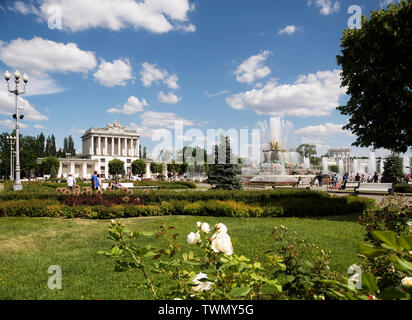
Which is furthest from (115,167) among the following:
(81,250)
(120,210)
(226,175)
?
(81,250)

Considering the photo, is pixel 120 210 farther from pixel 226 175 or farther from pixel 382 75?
pixel 382 75

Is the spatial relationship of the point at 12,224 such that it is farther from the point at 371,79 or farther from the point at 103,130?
the point at 103,130

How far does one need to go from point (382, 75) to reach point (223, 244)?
12.1 m

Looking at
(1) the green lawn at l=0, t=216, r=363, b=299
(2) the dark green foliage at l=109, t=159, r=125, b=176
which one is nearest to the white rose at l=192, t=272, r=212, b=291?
(1) the green lawn at l=0, t=216, r=363, b=299

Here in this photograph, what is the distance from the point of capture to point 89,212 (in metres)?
10.9

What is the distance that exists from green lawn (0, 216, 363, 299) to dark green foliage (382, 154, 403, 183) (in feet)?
103

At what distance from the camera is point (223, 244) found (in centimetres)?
144

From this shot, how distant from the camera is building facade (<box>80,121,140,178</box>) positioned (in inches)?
3930

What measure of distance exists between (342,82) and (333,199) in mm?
5508

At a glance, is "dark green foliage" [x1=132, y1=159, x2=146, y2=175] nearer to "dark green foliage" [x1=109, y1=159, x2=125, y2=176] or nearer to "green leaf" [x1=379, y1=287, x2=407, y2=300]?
"dark green foliage" [x1=109, y1=159, x2=125, y2=176]

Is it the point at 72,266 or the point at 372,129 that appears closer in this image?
the point at 72,266

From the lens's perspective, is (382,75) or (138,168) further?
(138,168)
